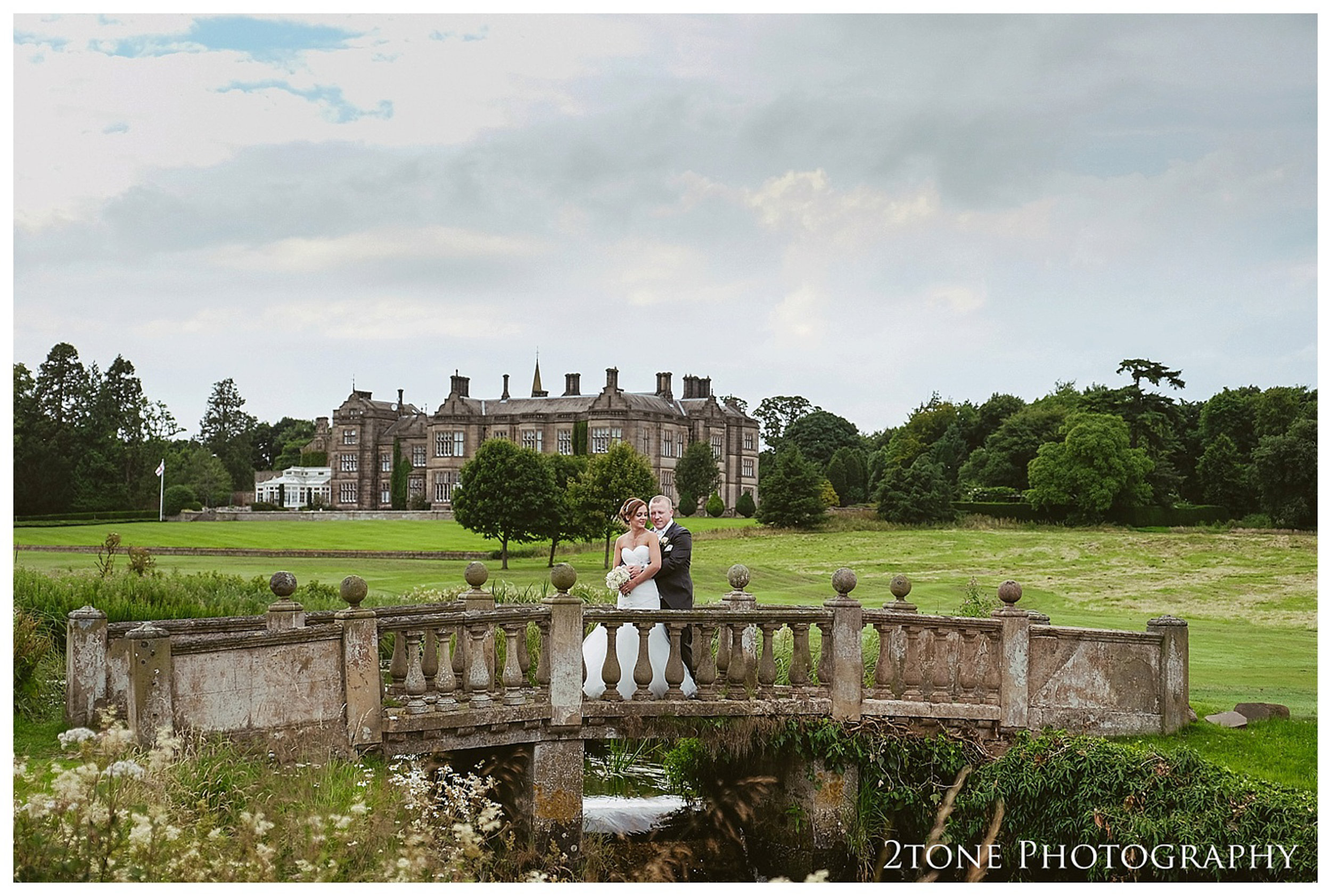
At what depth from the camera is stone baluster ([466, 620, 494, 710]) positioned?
727 centimetres

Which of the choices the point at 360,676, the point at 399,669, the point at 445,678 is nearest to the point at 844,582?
the point at 445,678

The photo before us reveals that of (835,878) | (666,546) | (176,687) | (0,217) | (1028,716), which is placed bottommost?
(835,878)

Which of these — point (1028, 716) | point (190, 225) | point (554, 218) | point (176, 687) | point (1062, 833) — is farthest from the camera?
point (554, 218)

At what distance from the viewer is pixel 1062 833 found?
7281 mm

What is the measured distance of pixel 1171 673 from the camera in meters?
8.27

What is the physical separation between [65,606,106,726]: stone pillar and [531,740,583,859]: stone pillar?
3509 mm

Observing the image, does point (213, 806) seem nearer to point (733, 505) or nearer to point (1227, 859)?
point (1227, 859)

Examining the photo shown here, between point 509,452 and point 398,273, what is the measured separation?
566 cm

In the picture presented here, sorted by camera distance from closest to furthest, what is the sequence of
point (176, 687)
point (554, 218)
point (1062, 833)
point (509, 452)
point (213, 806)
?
1. point (213, 806)
2. point (176, 687)
3. point (1062, 833)
4. point (554, 218)
5. point (509, 452)

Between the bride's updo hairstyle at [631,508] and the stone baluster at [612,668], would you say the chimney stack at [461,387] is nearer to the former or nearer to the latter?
the bride's updo hairstyle at [631,508]

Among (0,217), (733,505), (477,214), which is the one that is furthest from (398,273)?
(0,217)

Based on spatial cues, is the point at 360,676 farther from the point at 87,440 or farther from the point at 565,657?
the point at 87,440

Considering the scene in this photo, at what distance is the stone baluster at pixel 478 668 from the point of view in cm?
727

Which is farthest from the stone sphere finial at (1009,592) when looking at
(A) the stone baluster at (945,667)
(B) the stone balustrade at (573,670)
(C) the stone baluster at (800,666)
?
(C) the stone baluster at (800,666)
